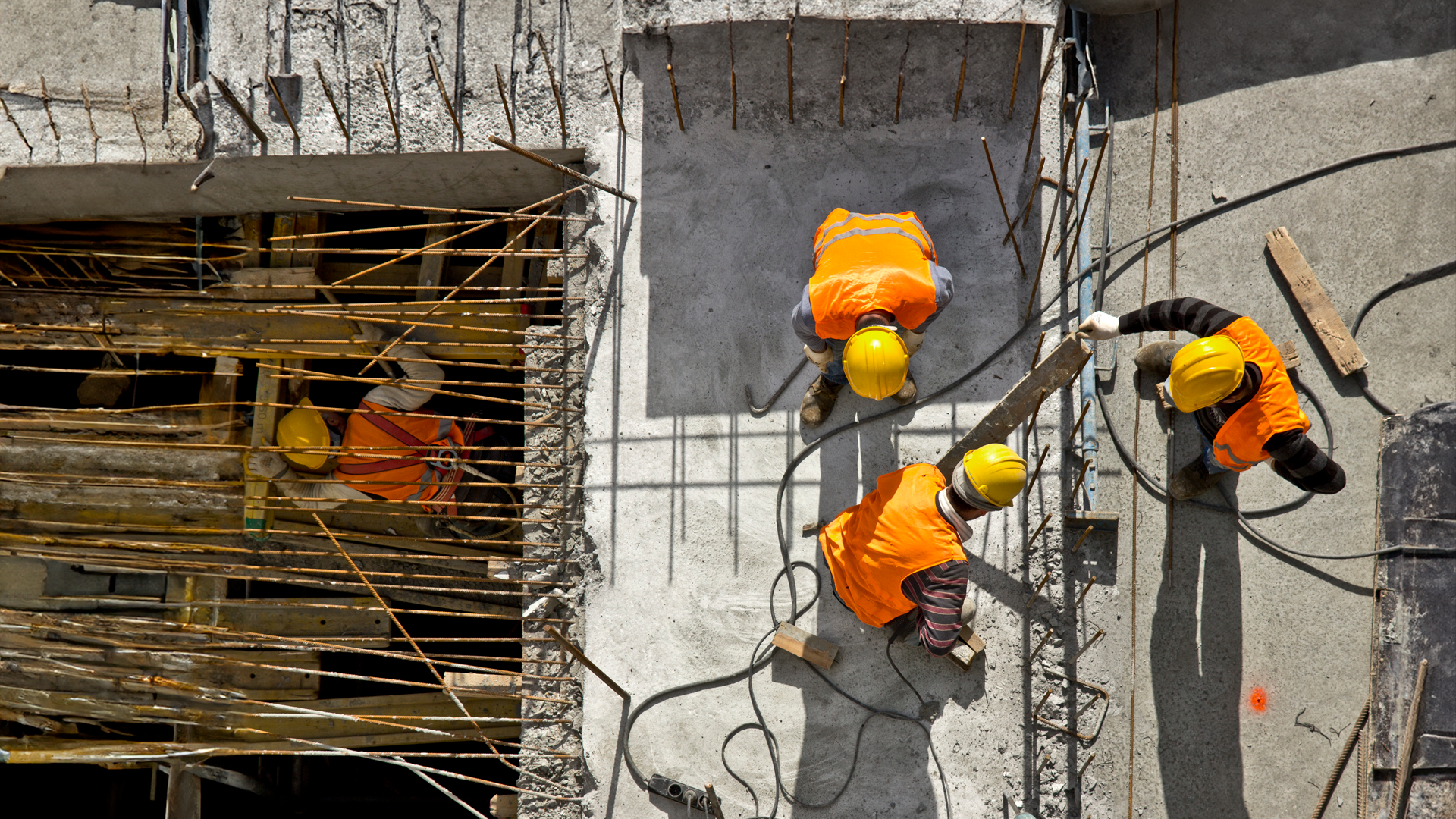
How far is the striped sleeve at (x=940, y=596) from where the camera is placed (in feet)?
14.8

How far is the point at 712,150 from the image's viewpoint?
19.1ft

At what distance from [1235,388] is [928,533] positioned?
6.01 feet

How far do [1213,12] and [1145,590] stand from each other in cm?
391

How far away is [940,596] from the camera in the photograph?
4.57 m

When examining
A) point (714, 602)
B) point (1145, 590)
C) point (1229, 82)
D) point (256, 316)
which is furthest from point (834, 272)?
point (256, 316)

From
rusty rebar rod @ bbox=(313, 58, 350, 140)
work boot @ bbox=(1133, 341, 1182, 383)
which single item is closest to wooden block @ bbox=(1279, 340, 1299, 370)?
work boot @ bbox=(1133, 341, 1182, 383)

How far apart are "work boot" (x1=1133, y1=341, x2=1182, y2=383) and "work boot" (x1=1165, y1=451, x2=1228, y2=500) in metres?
0.57

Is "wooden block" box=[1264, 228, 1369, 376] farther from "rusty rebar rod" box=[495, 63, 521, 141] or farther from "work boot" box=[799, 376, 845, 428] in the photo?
"rusty rebar rod" box=[495, 63, 521, 141]

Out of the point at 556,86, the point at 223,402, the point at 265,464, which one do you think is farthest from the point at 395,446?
the point at 556,86

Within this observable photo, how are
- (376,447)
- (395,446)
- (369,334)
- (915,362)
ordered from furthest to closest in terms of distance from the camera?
(395,446)
(376,447)
(369,334)
(915,362)

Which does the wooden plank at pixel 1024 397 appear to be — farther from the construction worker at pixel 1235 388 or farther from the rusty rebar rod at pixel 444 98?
the rusty rebar rod at pixel 444 98

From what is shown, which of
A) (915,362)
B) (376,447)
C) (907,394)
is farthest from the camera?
(376,447)

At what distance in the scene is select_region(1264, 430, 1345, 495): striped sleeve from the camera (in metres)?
4.92

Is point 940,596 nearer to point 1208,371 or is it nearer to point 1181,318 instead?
point 1208,371
